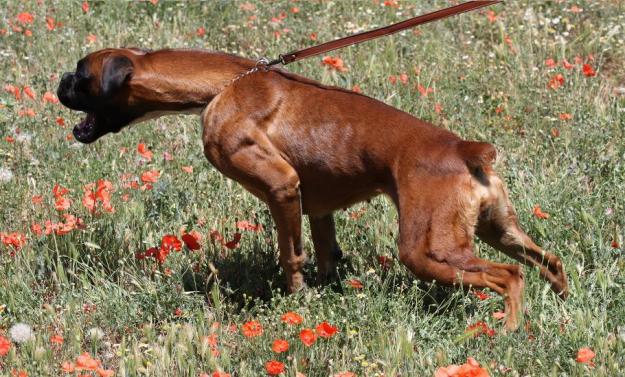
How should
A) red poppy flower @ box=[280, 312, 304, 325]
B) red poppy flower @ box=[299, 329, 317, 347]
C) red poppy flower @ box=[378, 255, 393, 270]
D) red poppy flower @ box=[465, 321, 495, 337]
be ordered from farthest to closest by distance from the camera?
1. red poppy flower @ box=[378, 255, 393, 270]
2. red poppy flower @ box=[465, 321, 495, 337]
3. red poppy flower @ box=[280, 312, 304, 325]
4. red poppy flower @ box=[299, 329, 317, 347]

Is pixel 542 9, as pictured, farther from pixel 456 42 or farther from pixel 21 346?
pixel 21 346

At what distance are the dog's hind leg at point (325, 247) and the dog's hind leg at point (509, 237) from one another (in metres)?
0.85

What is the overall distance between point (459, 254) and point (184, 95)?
1672 mm

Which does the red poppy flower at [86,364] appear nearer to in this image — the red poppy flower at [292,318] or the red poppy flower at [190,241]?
the red poppy flower at [292,318]

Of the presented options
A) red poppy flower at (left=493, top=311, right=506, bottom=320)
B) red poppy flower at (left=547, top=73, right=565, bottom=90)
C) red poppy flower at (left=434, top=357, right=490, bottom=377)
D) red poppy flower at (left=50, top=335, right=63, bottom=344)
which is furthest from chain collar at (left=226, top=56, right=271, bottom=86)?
red poppy flower at (left=547, top=73, right=565, bottom=90)

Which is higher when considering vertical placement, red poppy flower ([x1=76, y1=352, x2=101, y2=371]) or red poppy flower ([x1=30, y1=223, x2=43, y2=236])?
red poppy flower ([x1=30, y1=223, x2=43, y2=236])

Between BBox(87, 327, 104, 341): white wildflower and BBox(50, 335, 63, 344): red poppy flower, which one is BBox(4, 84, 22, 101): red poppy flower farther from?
BBox(50, 335, 63, 344): red poppy flower

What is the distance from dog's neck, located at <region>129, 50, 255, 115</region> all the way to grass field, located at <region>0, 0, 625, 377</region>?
52cm

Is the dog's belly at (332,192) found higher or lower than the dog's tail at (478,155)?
lower

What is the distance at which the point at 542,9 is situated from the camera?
29.8 feet

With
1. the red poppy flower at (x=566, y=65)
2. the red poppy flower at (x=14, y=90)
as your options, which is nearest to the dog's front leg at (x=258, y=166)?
the red poppy flower at (x=14, y=90)

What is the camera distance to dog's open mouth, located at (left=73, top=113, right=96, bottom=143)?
5622 mm

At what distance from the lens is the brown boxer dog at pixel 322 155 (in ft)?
15.7

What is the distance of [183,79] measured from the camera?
212 inches
